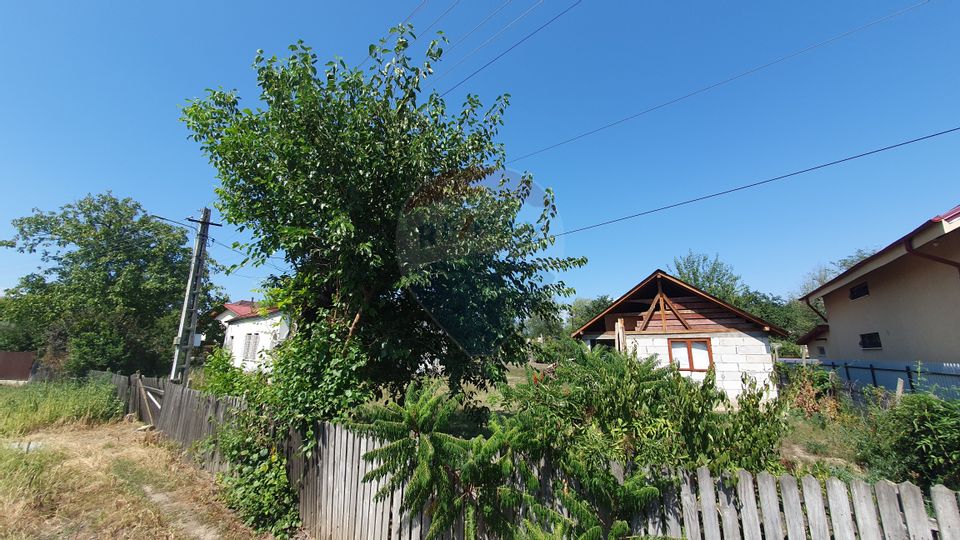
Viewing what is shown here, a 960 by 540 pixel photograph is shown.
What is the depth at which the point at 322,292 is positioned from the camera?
4.62 meters

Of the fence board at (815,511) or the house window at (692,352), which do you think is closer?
the fence board at (815,511)

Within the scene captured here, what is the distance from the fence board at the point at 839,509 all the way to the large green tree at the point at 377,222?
2.95m

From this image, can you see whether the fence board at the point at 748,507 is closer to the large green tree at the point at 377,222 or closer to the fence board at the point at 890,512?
the fence board at the point at 890,512

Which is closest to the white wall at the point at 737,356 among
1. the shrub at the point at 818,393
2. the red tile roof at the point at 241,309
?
the shrub at the point at 818,393

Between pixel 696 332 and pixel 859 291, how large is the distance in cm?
540

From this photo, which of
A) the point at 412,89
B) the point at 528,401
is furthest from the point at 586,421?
the point at 412,89

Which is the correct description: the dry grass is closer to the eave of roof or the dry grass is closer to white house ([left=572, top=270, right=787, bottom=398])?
white house ([left=572, top=270, right=787, bottom=398])

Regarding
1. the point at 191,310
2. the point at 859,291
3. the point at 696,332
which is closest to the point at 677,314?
the point at 696,332

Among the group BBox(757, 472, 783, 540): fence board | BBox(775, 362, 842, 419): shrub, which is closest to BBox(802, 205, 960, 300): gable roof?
BBox(775, 362, 842, 419): shrub

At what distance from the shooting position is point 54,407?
8062 millimetres

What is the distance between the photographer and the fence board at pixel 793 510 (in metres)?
1.83

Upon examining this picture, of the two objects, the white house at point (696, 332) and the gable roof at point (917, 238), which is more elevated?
the gable roof at point (917, 238)

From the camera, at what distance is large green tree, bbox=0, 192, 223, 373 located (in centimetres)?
1720

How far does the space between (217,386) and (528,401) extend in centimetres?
507
